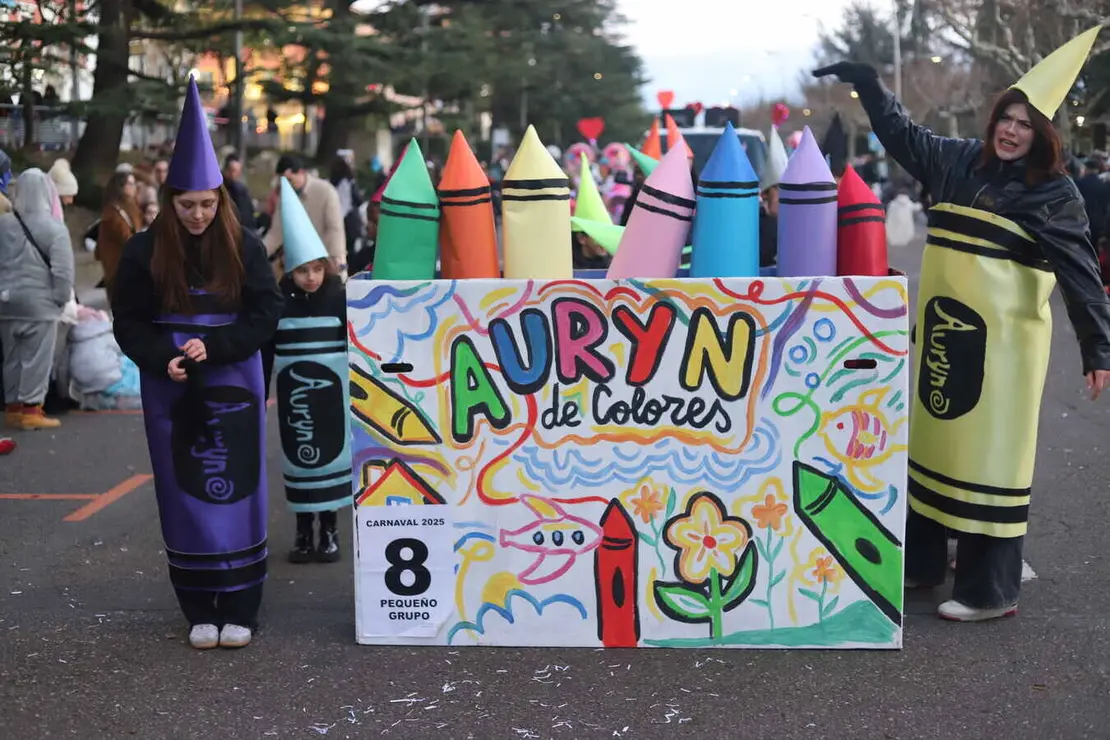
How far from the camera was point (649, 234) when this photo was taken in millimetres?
4629

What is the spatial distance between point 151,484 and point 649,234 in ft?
12.9

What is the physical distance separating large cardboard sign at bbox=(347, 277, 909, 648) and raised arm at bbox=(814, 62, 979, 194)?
33.4 inches

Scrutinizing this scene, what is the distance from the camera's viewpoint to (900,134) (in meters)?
5.07

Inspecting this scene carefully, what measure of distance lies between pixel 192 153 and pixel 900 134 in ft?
8.36

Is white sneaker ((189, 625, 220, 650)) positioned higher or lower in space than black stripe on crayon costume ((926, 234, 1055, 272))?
lower

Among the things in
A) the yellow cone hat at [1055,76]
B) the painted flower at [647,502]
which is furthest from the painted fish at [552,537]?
the yellow cone hat at [1055,76]

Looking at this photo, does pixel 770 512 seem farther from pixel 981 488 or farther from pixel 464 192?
pixel 464 192

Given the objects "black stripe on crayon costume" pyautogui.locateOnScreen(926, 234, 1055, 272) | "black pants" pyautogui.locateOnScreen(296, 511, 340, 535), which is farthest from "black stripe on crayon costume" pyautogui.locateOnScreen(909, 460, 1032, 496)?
"black pants" pyautogui.locateOnScreen(296, 511, 340, 535)

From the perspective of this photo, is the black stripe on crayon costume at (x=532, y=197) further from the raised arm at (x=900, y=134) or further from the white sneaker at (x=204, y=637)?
the white sneaker at (x=204, y=637)

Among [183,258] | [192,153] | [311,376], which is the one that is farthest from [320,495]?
[192,153]

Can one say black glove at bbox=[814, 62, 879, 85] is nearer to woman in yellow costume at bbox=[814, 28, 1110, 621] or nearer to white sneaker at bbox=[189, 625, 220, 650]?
→ woman in yellow costume at bbox=[814, 28, 1110, 621]

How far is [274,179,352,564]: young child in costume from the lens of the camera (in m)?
5.66

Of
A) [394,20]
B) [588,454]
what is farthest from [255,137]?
[588,454]

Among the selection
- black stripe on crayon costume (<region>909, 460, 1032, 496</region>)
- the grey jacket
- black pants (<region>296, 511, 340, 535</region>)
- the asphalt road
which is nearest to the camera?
the asphalt road
